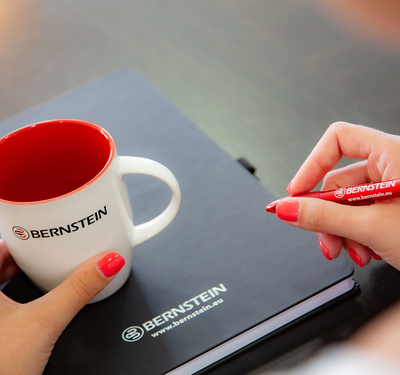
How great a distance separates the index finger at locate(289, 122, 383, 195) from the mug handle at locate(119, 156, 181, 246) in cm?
15

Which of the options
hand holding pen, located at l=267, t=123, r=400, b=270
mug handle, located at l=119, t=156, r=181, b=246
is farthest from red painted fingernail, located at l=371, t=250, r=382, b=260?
mug handle, located at l=119, t=156, r=181, b=246

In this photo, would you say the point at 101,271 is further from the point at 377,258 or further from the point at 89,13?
the point at 89,13

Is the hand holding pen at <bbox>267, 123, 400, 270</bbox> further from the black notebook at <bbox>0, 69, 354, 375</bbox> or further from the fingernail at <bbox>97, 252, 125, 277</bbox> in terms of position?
the fingernail at <bbox>97, 252, 125, 277</bbox>

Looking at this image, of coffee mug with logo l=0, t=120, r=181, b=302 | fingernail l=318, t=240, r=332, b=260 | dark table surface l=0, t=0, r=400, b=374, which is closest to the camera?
coffee mug with logo l=0, t=120, r=181, b=302

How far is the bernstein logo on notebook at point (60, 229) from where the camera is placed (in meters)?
0.53

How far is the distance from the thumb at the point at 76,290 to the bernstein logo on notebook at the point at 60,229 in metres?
0.04

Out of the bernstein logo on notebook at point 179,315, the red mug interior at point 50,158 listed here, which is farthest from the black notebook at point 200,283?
the red mug interior at point 50,158

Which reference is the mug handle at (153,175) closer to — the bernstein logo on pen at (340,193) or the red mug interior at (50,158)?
the red mug interior at (50,158)

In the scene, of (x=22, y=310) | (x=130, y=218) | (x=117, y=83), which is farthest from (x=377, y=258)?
(x=117, y=83)

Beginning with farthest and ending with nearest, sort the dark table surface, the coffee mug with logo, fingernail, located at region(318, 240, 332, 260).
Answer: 1. the dark table surface
2. fingernail, located at region(318, 240, 332, 260)
3. the coffee mug with logo

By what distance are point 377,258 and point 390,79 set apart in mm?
390

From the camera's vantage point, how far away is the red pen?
578 millimetres

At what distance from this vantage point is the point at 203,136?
A: 0.82 meters

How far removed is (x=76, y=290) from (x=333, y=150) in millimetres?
346
